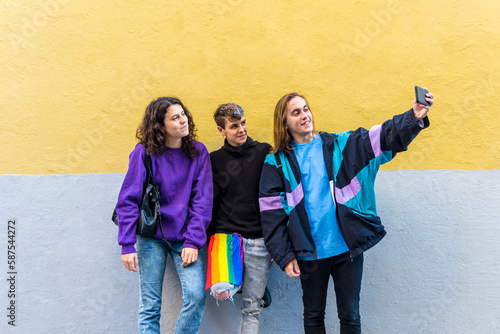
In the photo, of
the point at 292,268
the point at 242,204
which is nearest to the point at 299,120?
the point at 242,204

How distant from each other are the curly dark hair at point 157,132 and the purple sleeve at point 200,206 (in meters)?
0.11

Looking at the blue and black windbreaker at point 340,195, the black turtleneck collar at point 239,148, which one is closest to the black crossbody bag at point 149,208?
the black turtleneck collar at point 239,148

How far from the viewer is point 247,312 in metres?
2.59

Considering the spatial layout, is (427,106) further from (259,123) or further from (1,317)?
(1,317)

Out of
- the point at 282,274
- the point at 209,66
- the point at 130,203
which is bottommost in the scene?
the point at 282,274

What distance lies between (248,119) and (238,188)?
0.65m

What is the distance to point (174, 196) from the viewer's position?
8.66 ft

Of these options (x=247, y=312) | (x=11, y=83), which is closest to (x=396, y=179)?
(x=247, y=312)

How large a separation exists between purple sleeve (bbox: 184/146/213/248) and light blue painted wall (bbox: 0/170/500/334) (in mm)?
640

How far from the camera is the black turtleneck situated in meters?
2.61

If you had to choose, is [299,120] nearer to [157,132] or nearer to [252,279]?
[157,132]

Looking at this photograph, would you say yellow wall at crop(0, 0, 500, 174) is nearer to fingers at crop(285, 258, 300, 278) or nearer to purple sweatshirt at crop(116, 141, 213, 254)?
purple sweatshirt at crop(116, 141, 213, 254)

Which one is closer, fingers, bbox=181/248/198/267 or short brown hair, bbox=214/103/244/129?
fingers, bbox=181/248/198/267

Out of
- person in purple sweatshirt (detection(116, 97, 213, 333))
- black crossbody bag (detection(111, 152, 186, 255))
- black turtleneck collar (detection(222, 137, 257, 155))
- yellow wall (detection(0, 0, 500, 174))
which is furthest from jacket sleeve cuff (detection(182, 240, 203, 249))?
yellow wall (detection(0, 0, 500, 174))
